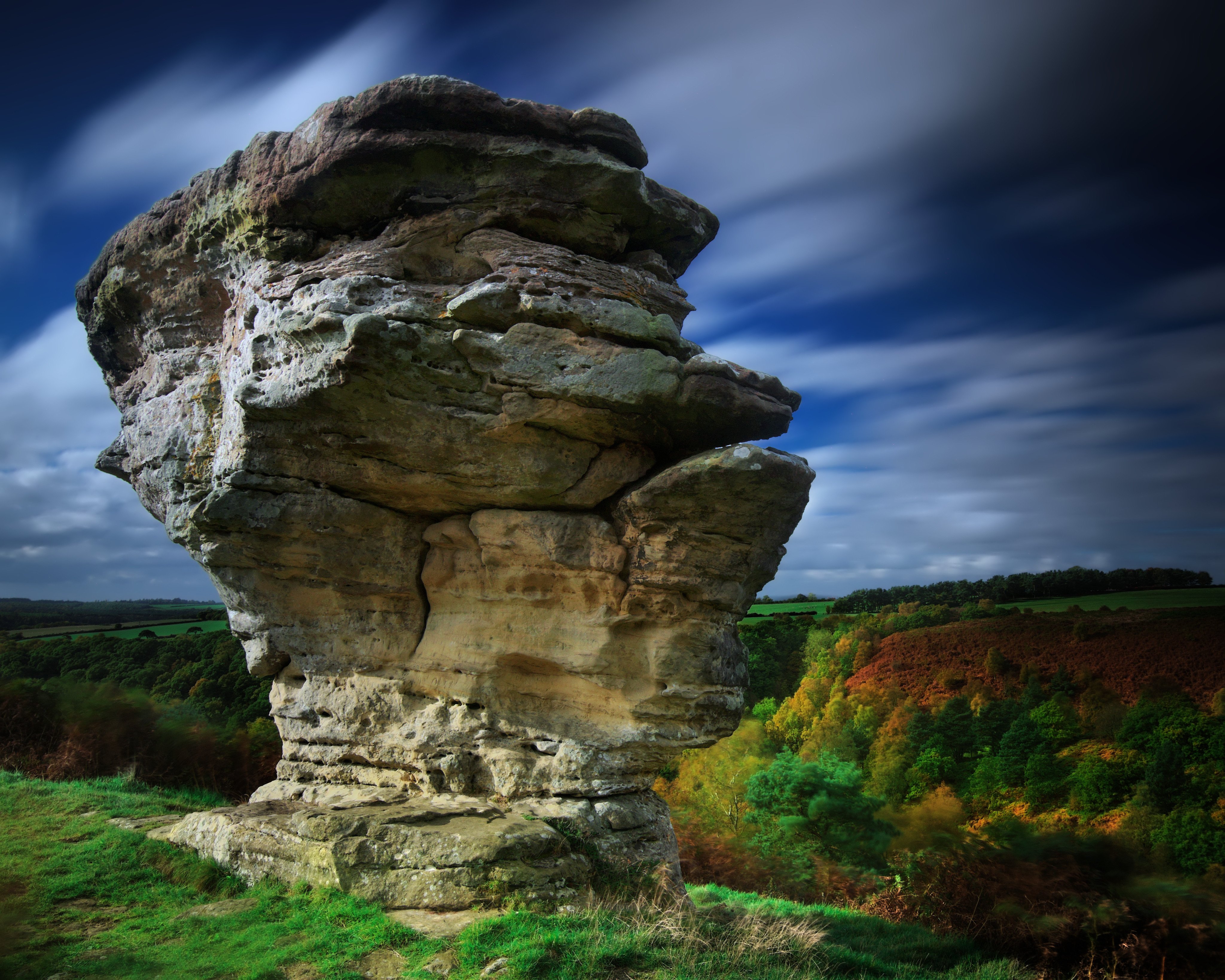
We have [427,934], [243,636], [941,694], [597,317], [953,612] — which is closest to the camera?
[427,934]

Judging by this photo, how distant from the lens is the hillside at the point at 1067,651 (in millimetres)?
26453

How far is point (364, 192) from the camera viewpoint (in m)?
9.97

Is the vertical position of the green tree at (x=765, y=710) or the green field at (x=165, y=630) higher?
the green field at (x=165, y=630)

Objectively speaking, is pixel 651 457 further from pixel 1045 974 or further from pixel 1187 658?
pixel 1187 658

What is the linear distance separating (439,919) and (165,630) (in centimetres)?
4215

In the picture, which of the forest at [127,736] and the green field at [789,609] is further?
the green field at [789,609]

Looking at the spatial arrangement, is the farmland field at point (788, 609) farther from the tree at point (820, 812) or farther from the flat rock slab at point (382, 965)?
the flat rock slab at point (382, 965)

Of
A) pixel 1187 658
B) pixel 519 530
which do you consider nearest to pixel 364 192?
pixel 519 530

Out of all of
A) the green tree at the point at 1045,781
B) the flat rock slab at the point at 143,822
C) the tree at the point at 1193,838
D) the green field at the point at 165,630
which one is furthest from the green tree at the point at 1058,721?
the green field at the point at 165,630

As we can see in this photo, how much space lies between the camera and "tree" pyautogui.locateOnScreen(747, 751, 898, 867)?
24734mm

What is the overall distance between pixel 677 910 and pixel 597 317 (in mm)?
7138

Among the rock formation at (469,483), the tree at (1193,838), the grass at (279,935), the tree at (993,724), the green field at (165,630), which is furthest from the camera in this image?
the green field at (165,630)

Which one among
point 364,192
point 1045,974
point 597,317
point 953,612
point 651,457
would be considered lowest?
point 1045,974

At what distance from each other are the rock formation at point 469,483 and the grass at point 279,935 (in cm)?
60
